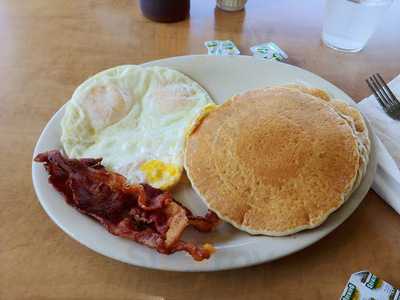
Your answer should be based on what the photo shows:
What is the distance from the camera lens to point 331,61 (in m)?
1.46

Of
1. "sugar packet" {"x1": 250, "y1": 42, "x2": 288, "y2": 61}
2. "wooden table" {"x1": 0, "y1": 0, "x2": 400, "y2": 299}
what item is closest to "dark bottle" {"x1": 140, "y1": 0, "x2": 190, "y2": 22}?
"wooden table" {"x1": 0, "y1": 0, "x2": 400, "y2": 299}

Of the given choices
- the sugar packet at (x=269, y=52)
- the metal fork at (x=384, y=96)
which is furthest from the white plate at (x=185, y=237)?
the sugar packet at (x=269, y=52)

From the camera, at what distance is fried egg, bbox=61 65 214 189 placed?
41.3 inches

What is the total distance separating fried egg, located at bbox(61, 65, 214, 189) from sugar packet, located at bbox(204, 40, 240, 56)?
24cm

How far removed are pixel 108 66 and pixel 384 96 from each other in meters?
0.88

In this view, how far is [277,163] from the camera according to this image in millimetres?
926

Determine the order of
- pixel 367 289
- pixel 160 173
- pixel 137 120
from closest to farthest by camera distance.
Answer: pixel 367 289, pixel 160 173, pixel 137 120

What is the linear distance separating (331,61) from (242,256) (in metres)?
0.89

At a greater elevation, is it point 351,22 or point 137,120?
point 351,22

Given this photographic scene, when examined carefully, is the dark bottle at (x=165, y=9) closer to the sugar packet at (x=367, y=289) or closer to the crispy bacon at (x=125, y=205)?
the crispy bacon at (x=125, y=205)

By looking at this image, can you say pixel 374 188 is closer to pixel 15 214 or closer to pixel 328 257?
pixel 328 257

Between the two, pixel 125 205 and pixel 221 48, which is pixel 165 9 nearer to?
pixel 221 48

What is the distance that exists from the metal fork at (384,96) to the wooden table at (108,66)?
59 millimetres

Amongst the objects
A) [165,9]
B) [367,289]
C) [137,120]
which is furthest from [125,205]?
[165,9]
